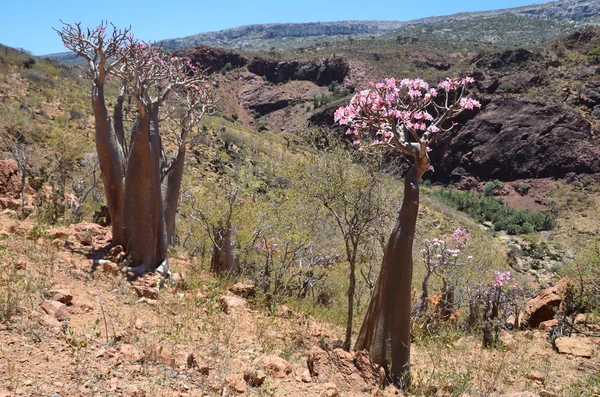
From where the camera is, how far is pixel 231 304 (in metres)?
6.49

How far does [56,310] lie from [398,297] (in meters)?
3.98

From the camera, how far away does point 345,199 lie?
20.2 feet

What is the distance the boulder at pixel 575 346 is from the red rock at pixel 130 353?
292 inches

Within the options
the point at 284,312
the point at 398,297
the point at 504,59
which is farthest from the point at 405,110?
the point at 504,59

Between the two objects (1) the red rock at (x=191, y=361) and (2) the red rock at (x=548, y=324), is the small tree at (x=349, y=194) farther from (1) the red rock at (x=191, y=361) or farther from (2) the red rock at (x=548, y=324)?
(2) the red rock at (x=548, y=324)

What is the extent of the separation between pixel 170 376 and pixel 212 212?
19.7 feet

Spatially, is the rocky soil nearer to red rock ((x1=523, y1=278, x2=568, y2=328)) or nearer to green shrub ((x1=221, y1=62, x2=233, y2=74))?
red rock ((x1=523, y1=278, x2=568, y2=328))

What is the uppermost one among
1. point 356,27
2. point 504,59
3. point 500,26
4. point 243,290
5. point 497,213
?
point 356,27

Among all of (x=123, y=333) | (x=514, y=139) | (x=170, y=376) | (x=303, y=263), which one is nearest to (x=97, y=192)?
(x=303, y=263)

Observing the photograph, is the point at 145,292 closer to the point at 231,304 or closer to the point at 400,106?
the point at 231,304

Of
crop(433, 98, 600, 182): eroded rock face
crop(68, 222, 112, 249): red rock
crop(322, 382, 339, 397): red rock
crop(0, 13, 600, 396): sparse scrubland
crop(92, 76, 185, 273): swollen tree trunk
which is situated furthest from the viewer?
crop(433, 98, 600, 182): eroded rock face

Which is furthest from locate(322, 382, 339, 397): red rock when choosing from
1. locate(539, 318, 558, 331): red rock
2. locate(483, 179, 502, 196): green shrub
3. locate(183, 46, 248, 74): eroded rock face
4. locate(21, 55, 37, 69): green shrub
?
locate(183, 46, 248, 74): eroded rock face

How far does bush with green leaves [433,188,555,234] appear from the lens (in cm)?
2867

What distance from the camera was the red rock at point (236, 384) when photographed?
400 cm
